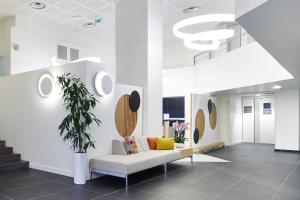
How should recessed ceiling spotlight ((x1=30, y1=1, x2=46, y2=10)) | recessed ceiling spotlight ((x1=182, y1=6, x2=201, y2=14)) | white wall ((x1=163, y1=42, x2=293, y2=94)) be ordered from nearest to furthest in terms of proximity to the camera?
white wall ((x1=163, y1=42, x2=293, y2=94)) < recessed ceiling spotlight ((x1=30, y1=1, x2=46, y2=10)) < recessed ceiling spotlight ((x1=182, y1=6, x2=201, y2=14))

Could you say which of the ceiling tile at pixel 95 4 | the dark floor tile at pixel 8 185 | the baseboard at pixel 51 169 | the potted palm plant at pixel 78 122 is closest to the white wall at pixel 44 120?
the baseboard at pixel 51 169

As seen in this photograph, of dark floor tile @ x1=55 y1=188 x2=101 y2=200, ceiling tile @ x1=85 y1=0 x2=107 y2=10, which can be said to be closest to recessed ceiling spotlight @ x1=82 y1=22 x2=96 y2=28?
ceiling tile @ x1=85 y1=0 x2=107 y2=10

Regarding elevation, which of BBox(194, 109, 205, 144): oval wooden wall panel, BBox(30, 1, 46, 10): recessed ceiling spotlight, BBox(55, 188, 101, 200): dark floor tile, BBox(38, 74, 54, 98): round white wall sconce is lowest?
BBox(55, 188, 101, 200): dark floor tile

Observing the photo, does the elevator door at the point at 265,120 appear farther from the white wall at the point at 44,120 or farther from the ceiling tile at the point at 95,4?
the ceiling tile at the point at 95,4

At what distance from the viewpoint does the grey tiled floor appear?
14.9 feet

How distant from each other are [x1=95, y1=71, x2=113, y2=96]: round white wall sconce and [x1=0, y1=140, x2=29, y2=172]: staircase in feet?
9.73

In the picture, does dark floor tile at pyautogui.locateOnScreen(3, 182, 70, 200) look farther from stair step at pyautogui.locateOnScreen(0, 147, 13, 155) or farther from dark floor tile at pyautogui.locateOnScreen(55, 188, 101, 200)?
stair step at pyautogui.locateOnScreen(0, 147, 13, 155)

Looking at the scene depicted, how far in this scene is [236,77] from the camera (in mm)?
8828

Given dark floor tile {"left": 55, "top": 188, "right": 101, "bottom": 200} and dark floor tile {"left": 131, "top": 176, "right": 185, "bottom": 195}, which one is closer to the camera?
dark floor tile {"left": 55, "top": 188, "right": 101, "bottom": 200}

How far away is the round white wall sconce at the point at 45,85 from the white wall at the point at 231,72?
598 cm

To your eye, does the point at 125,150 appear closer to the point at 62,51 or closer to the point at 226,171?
the point at 226,171

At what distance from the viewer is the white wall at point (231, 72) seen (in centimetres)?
753

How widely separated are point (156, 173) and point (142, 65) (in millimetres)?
3108

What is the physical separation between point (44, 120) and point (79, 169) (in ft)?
6.24
